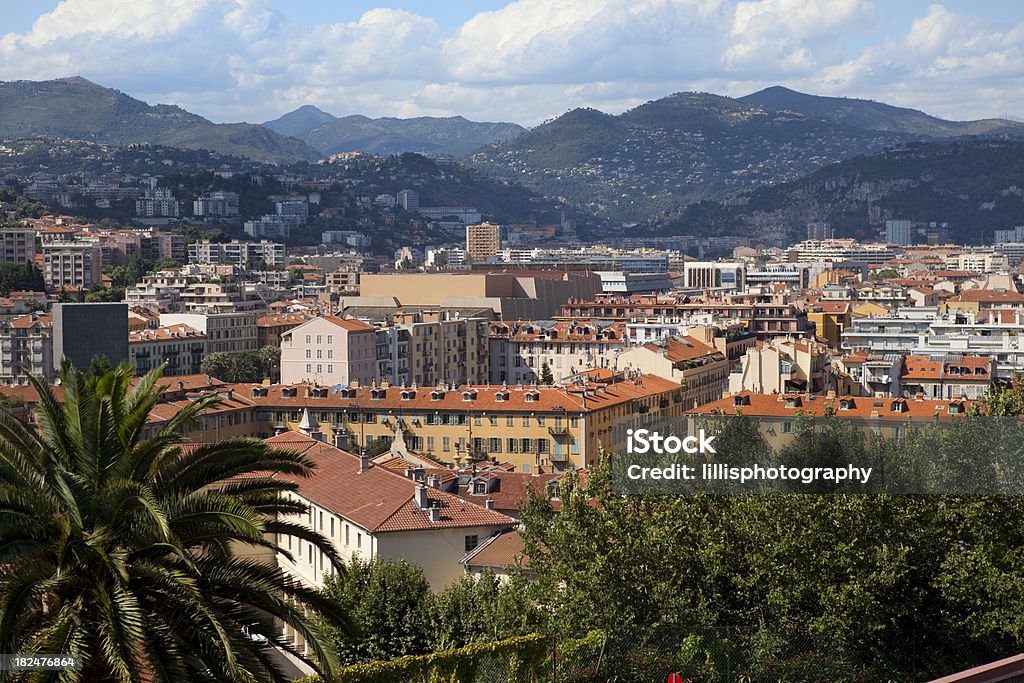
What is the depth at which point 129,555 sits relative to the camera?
27.2ft

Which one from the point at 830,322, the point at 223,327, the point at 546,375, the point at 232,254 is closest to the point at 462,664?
the point at 546,375

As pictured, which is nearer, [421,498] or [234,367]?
[421,498]

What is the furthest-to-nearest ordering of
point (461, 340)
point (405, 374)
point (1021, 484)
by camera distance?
point (461, 340)
point (405, 374)
point (1021, 484)

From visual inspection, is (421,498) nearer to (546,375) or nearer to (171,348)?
(546,375)

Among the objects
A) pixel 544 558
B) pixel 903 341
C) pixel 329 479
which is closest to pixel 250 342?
pixel 903 341

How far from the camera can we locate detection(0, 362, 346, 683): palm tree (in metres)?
8.02

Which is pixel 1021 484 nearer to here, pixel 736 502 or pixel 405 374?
pixel 736 502

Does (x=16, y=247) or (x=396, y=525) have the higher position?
(x=16, y=247)

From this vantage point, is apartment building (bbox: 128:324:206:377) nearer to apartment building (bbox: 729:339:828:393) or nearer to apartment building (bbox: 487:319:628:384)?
apartment building (bbox: 487:319:628:384)

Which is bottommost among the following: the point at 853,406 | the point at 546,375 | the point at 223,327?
the point at 546,375

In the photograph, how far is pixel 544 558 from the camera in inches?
687

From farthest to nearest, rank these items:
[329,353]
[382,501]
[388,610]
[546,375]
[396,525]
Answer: [546,375] → [329,353] → [382,501] → [396,525] → [388,610]

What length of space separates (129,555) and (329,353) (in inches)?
2281

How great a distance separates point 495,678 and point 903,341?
53870 millimetres
